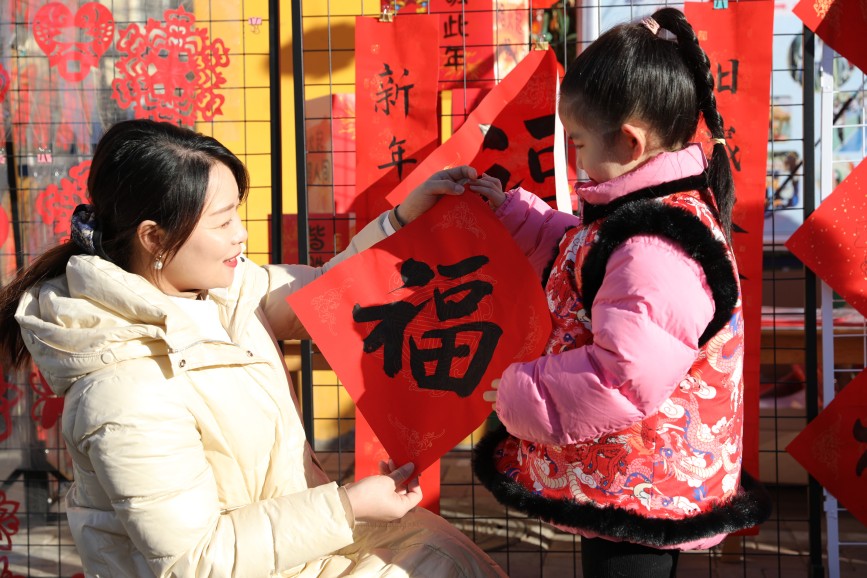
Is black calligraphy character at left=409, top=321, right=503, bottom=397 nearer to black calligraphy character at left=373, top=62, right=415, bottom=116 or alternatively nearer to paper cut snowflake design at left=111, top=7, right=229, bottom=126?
black calligraphy character at left=373, top=62, right=415, bottom=116

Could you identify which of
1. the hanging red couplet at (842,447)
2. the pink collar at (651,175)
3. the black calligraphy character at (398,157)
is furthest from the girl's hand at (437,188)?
the hanging red couplet at (842,447)

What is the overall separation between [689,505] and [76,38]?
2990mm

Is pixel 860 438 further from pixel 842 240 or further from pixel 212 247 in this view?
pixel 212 247

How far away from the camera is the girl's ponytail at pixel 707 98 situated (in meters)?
1.97

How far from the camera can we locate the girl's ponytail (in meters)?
1.97

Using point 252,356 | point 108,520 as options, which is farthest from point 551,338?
point 108,520

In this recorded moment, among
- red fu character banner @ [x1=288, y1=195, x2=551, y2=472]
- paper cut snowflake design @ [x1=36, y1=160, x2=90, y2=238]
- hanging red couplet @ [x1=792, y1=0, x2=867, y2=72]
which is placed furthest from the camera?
paper cut snowflake design @ [x1=36, y1=160, x2=90, y2=238]

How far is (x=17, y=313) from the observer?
202 centimetres

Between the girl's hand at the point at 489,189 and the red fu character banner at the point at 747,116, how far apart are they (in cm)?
122

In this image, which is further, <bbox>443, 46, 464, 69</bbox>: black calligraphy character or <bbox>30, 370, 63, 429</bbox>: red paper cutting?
<bbox>443, 46, 464, 69</bbox>: black calligraphy character

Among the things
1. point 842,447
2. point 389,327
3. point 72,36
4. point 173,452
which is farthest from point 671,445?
point 72,36

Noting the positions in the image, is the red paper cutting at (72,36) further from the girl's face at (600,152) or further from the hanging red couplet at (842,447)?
the hanging red couplet at (842,447)

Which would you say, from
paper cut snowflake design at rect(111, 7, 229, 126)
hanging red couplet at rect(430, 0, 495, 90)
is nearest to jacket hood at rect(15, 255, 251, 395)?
paper cut snowflake design at rect(111, 7, 229, 126)

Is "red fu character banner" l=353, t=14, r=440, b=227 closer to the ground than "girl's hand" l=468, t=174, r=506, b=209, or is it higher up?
higher up
